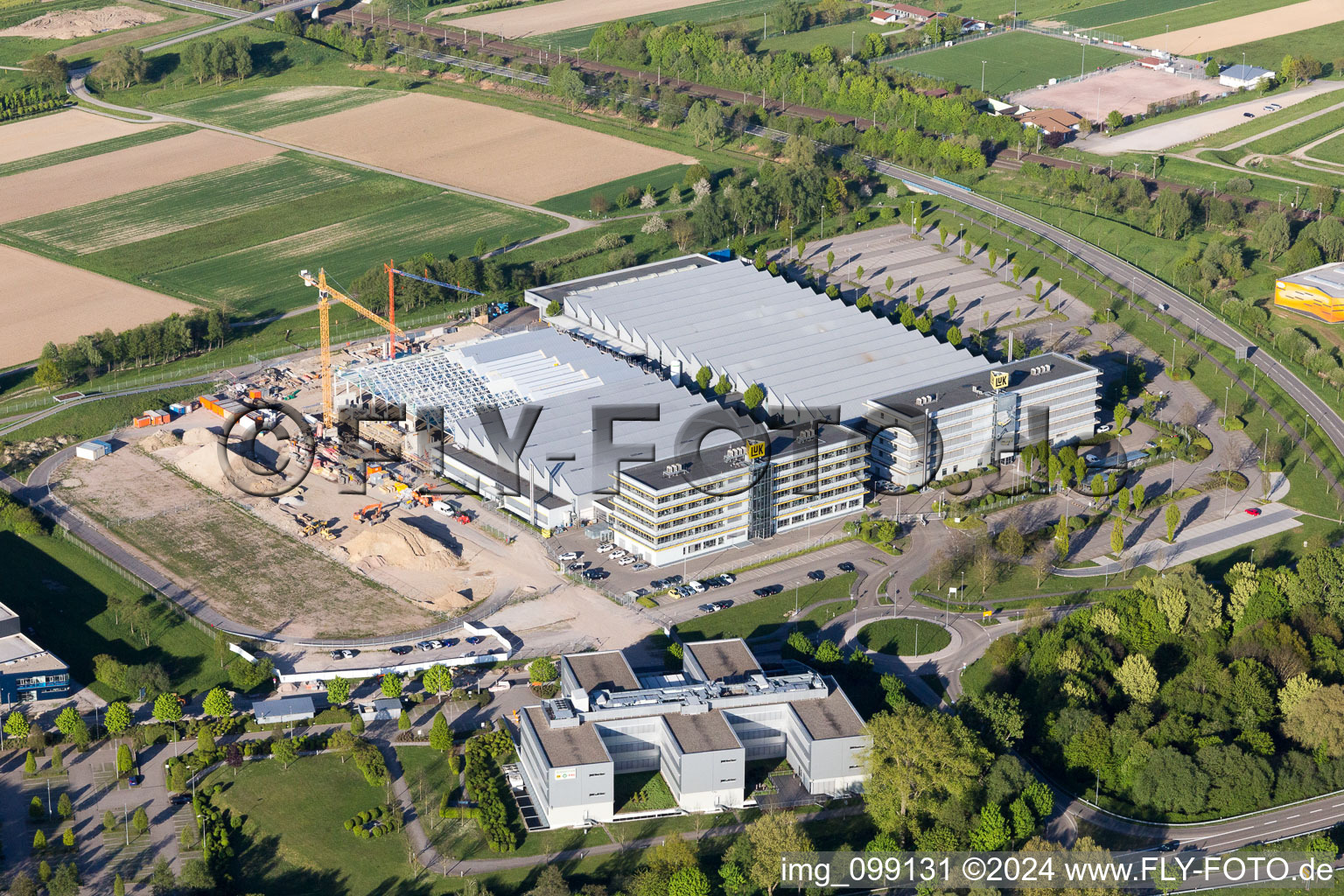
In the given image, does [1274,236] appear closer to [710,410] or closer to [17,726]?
[710,410]

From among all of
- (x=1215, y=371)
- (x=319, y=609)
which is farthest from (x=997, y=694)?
(x=1215, y=371)

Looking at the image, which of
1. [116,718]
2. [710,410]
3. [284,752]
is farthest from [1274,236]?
[116,718]

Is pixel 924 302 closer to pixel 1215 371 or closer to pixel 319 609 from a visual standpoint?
pixel 1215 371

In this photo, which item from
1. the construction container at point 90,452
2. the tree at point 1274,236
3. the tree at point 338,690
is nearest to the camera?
the tree at point 338,690

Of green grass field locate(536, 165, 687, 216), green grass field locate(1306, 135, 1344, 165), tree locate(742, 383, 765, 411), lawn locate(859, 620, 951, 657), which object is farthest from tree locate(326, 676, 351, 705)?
green grass field locate(1306, 135, 1344, 165)

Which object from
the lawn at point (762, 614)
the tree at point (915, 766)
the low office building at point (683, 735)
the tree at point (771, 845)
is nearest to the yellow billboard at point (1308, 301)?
the lawn at point (762, 614)

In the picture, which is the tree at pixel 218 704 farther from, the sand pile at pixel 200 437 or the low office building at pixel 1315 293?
the low office building at pixel 1315 293
